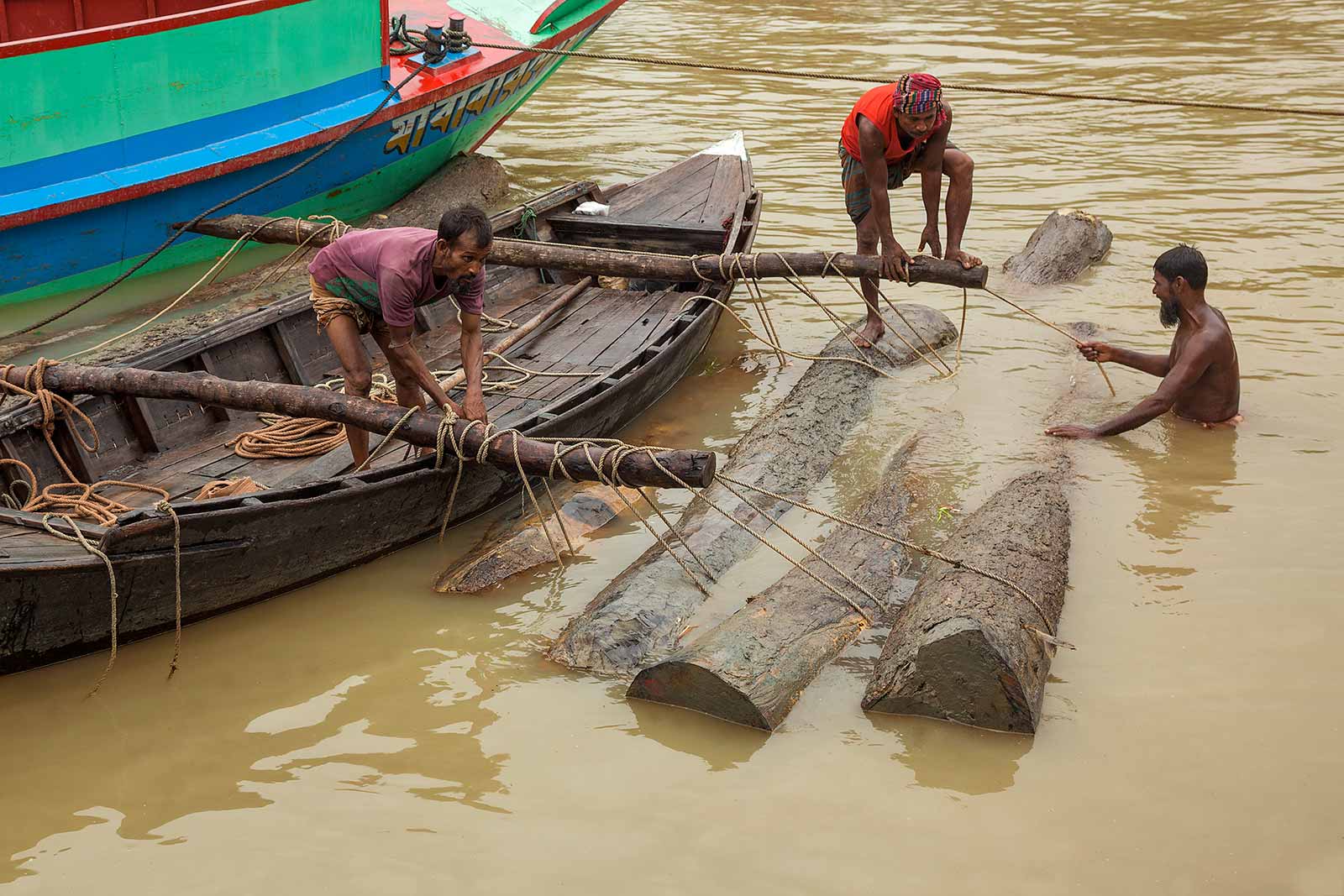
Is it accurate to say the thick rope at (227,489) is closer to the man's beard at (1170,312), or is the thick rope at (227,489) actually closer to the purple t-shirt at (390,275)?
the purple t-shirt at (390,275)

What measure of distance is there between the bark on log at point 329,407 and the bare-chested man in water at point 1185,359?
9.18 ft

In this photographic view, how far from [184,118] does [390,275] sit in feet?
15.0

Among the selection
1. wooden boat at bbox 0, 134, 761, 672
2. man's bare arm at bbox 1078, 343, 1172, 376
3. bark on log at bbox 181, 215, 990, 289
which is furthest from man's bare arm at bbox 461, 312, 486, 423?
man's bare arm at bbox 1078, 343, 1172, 376

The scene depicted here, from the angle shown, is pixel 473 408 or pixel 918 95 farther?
pixel 918 95

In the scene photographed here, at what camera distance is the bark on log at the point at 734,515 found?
4.69 m

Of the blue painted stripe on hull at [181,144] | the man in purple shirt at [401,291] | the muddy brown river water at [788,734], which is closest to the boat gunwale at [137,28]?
the blue painted stripe on hull at [181,144]

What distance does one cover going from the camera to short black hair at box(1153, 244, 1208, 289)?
19.5ft

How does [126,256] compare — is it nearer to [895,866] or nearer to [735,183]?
[735,183]

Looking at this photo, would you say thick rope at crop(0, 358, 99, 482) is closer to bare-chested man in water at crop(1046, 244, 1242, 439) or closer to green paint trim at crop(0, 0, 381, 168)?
green paint trim at crop(0, 0, 381, 168)

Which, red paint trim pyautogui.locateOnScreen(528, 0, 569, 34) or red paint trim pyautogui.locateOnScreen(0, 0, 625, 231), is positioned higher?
red paint trim pyautogui.locateOnScreen(528, 0, 569, 34)

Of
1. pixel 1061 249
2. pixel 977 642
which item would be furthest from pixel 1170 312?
pixel 977 642

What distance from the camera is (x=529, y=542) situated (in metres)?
5.46

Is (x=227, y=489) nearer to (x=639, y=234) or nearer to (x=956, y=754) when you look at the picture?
(x=956, y=754)

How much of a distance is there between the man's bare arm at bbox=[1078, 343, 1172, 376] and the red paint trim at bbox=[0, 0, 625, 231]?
5.88 m
